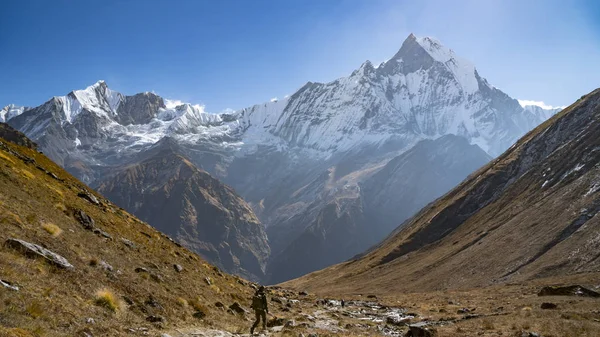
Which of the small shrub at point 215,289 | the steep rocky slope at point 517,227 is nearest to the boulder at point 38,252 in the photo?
the small shrub at point 215,289

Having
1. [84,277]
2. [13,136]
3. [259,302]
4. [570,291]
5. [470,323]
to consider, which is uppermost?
[13,136]

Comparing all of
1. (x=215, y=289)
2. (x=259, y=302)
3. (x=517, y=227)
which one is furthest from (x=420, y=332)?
(x=517, y=227)

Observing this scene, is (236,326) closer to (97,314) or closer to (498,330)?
(97,314)

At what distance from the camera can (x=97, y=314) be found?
15.2 metres

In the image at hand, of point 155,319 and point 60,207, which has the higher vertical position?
point 60,207

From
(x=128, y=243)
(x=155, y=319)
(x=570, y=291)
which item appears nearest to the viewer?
(x=155, y=319)

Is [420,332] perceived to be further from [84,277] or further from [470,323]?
[84,277]

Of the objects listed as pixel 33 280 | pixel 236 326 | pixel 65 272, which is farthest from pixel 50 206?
pixel 236 326

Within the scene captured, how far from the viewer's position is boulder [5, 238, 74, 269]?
56.0 feet

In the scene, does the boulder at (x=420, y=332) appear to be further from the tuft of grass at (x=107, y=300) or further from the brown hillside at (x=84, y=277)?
the tuft of grass at (x=107, y=300)

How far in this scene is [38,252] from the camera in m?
17.5

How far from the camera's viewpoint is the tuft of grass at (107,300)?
16.3 m

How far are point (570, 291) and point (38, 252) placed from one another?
40.7 metres

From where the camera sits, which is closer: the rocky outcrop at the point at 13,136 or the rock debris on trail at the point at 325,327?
the rock debris on trail at the point at 325,327
